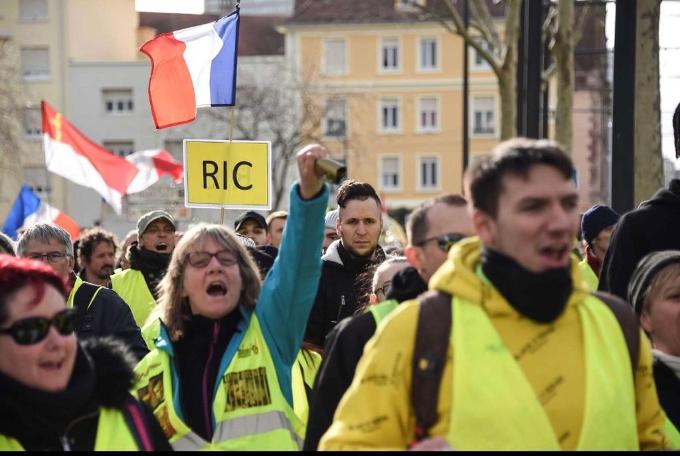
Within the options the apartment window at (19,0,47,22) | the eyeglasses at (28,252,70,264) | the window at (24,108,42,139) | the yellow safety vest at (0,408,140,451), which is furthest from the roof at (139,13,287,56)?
the yellow safety vest at (0,408,140,451)

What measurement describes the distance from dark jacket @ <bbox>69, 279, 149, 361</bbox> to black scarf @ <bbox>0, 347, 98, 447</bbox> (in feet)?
9.74

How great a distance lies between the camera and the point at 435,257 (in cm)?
475

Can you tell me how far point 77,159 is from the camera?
17828 millimetres

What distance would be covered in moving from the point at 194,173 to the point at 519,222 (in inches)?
233

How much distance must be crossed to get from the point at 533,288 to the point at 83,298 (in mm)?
4436

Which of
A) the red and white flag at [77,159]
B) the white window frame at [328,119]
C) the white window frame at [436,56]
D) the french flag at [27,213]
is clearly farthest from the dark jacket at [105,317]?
the white window frame at [436,56]

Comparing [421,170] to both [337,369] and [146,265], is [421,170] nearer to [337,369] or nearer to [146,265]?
[146,265]

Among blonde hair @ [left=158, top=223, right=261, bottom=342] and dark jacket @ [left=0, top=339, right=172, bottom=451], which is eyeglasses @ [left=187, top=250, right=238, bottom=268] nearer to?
blonde hair @ [left=158, top=223, right=261, bottom=342]

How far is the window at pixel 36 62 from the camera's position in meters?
66.8

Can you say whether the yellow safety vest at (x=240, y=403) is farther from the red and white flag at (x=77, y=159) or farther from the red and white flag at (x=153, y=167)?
the red and white flag at (x=153, y=167)

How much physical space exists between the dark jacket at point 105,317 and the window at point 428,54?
62145 millimetres

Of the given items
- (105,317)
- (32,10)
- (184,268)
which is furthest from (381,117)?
(184,268)

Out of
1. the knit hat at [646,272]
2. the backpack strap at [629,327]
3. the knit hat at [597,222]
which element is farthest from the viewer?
the knit hat at [597,222]

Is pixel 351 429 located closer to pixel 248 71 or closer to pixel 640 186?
pixel 640 186
